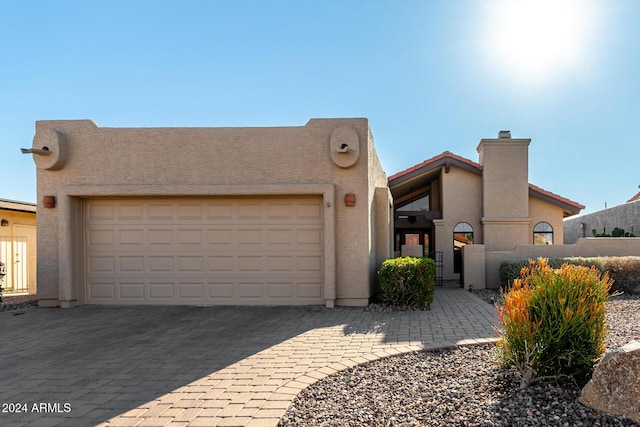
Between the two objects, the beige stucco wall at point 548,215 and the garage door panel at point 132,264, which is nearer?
the garage door panel at point 132,264

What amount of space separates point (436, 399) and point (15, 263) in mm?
15399

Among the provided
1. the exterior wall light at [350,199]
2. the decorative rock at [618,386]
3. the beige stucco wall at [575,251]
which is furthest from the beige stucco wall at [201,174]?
the decorative rock at [618,386]

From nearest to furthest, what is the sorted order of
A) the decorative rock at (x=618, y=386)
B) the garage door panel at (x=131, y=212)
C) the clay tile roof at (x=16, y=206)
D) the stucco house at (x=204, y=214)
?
1. the decorative rock at (x=618, y=386)
2. the stucco house at (x=204, y=214)
3. the garage door panel at (x=131, y=212)
4. the clay tile roof at (x=16, y=206)

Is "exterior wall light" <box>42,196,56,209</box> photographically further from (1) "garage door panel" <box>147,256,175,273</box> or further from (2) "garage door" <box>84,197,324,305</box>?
(1) "garage door panel" <box>147,256,175,273</box>

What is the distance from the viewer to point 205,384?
4.66 meters

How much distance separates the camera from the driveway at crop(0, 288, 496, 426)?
4025 mm

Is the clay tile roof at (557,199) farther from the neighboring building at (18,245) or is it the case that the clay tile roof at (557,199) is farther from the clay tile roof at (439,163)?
the neighboring building at (18,245)

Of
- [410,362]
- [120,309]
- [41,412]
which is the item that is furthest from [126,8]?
[410,362]

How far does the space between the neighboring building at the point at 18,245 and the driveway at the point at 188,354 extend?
5.55m

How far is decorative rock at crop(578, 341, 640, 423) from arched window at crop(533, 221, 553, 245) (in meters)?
15.2

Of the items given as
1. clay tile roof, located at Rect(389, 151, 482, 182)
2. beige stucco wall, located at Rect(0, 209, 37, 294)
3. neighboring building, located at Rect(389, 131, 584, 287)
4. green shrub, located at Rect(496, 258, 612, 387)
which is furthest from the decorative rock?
beige stucco wall, located at Rect(0, 209, 37, 294)

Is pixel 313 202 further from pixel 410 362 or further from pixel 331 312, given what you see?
pixel 410 362

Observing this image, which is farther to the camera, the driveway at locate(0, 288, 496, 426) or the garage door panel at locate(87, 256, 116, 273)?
the garage door panel at locate(87, 256, 116, 273)

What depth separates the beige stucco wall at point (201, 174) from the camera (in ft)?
32.0
